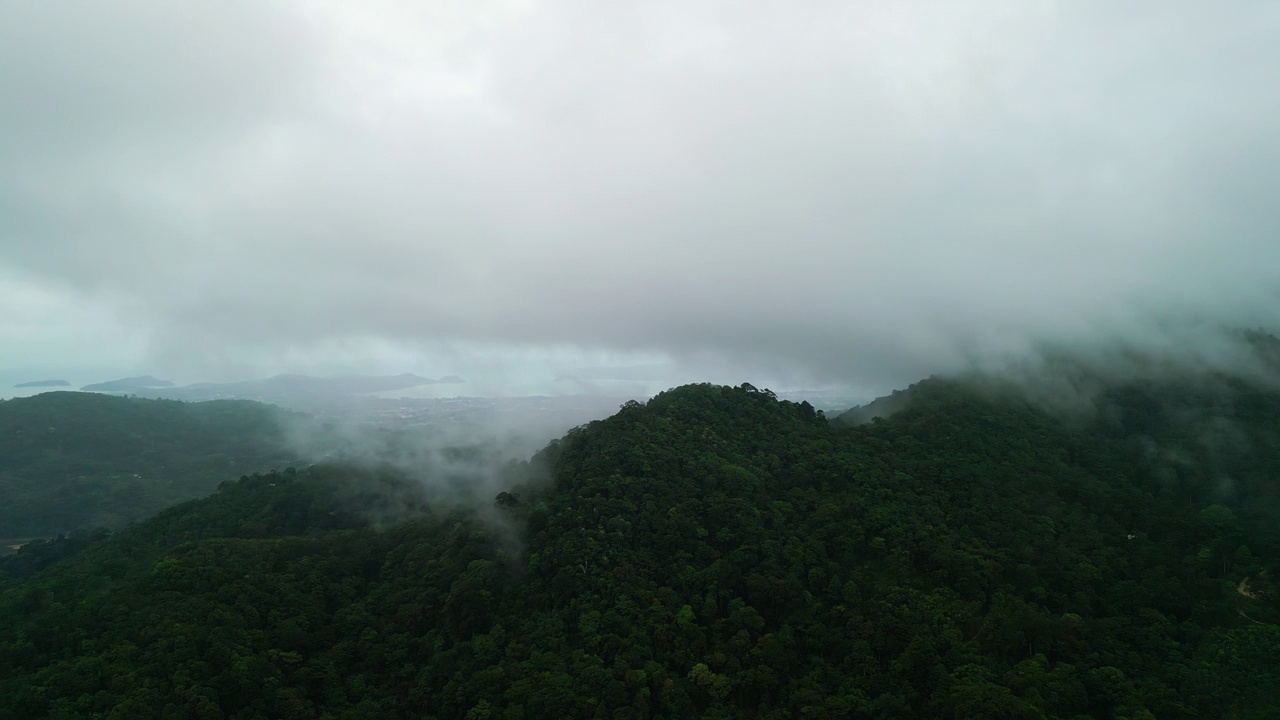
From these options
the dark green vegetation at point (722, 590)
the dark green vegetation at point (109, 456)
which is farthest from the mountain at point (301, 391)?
the dark green vegetation at point (722, 590)

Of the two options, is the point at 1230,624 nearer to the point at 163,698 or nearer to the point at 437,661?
the point at 437,661

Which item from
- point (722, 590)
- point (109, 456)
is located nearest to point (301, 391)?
point (109, 456)

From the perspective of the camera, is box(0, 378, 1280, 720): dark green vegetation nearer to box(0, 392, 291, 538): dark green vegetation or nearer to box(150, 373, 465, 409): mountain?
box(0, 392, 291, 538): dark green vegetation

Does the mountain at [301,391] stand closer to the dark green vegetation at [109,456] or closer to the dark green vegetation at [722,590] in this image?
the dark green vegetation at [109,456]

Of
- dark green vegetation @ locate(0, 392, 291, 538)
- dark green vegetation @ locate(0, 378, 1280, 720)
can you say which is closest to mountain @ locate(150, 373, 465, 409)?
dark green vegetation @ locate(0, 392, 291, 538)

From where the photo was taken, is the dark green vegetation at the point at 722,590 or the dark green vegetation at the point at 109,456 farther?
the dark green vegetation at the point at 109,456
